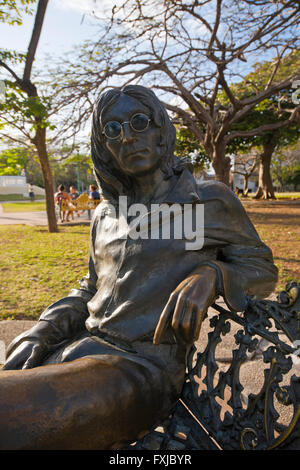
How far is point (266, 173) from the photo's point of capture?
2311cm

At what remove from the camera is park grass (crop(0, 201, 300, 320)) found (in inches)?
191

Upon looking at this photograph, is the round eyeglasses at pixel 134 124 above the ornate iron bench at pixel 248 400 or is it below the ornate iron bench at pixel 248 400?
above

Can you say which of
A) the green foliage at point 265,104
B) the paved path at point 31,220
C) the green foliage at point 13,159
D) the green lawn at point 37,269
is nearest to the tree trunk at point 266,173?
the green foliage at point 265,104

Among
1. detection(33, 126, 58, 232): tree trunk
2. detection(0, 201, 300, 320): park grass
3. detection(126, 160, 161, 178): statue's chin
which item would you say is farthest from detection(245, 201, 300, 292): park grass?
detection(33, 126, 58, 232): tree trunk

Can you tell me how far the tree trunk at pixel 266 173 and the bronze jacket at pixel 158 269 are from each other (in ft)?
69.5

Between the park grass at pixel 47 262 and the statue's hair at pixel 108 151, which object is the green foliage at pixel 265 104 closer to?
the park grass at pixel 47 262

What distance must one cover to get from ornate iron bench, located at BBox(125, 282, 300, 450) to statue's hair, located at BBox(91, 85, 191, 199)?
0.74 metres

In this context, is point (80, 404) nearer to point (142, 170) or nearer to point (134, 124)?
point (142, 170)

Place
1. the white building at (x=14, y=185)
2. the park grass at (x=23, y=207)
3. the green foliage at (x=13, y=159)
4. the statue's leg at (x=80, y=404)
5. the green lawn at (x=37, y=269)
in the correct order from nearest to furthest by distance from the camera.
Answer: the statue's leg at (x=80, y=404), the green lawn at (x=37, y=269), the green foliage at (x=13, y=159), the park grass at (x=23, y=207), the white building at (x=14, y=185)

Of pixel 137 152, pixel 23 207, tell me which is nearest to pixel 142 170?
pixel 137 152

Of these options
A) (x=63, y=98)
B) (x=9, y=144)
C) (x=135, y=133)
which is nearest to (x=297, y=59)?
(x=63, y=98)

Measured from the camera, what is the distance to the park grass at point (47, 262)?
16.0 ft

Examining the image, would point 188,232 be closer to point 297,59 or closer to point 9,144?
point 9,144

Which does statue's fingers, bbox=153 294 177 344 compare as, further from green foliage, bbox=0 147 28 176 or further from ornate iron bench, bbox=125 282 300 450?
green foliage, bbox=0 147 28 176
